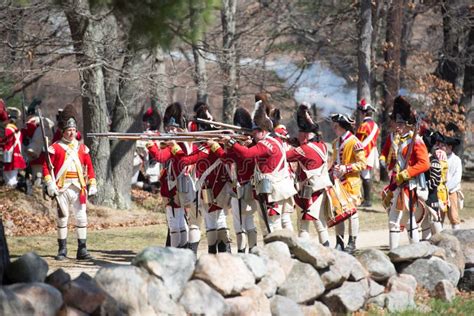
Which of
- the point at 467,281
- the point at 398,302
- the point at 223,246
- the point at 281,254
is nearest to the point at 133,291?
the point at 281,254

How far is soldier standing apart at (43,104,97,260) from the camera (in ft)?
44.2

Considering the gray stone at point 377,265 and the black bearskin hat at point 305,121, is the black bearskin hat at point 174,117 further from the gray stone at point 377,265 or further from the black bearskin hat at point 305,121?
the gray stone at point 377,265

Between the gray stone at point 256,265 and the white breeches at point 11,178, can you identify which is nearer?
the gray stone at point 256,265

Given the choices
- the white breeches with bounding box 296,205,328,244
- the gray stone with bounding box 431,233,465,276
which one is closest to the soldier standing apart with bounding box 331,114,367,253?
the white breeches with bounding box 296,205,328,244

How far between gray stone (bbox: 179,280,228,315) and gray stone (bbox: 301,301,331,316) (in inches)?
50.7

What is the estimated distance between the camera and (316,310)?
952 cm

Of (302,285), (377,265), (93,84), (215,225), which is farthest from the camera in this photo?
(93,84)

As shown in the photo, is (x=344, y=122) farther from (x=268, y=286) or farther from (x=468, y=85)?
(x=468, y=85)

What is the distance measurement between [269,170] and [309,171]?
2.99ft

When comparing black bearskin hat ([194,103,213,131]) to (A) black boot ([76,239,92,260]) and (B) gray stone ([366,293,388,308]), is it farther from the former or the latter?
(B) gray stone ([366,293,388,308])

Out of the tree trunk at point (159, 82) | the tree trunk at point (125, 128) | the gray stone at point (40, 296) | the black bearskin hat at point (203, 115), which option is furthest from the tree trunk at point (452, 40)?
the gray stone at point (40, 296)

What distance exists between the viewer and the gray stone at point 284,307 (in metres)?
8.98

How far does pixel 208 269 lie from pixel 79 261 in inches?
219

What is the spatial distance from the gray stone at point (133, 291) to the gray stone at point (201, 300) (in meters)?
0.21
